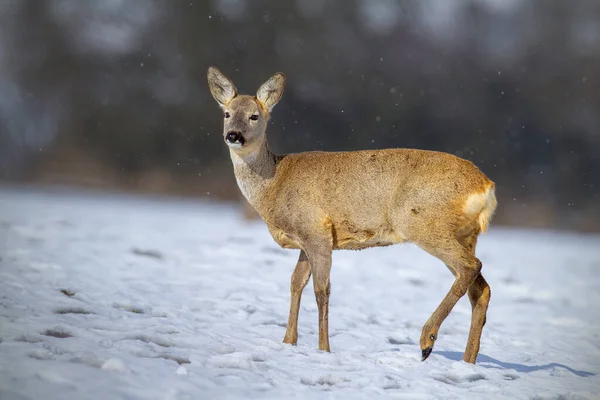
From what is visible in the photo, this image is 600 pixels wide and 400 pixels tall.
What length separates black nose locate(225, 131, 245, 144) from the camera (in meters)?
6.51

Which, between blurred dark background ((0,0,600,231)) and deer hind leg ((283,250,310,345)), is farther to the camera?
blurred dark background ((0,0,600,231))

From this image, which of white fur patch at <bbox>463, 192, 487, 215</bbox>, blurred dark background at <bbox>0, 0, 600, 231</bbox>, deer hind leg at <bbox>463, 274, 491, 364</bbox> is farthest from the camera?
blurred dark background at <bbox>0, 0, 600, 231</bbox>

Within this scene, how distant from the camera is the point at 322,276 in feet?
21.4

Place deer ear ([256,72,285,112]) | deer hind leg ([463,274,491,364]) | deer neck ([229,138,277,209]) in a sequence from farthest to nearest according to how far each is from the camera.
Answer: deer ear ([256,72,285,112])
deer neck ([229,138,277,209])
deer hind leg ([463,274,491,364])

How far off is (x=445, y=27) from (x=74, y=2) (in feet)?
42.1

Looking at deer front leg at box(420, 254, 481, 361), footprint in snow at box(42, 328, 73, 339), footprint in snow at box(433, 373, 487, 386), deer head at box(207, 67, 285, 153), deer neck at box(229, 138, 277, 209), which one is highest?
deer head at box(207, 67, 285, 153)

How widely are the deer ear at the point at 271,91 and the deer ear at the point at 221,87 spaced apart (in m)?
0.25

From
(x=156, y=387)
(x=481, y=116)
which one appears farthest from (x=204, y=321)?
(x=481, y=116)

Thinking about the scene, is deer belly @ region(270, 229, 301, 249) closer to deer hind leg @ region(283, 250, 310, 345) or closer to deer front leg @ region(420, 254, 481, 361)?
deer hind leg @ region(283, 250, 310, 345)

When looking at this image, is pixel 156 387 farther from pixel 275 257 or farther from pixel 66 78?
pixel 66 78

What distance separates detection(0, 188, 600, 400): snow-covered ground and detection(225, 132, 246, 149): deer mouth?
5.22 feet

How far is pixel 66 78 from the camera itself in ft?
85.8

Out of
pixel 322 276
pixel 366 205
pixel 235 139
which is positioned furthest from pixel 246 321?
pixel 235 139

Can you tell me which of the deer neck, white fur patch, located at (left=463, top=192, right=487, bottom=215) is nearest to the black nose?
the deer neck
